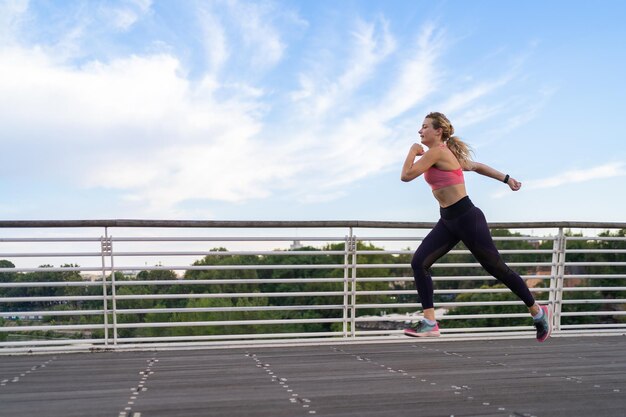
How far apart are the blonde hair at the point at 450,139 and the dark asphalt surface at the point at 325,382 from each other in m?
1.40

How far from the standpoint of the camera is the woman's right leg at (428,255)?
4520 mm

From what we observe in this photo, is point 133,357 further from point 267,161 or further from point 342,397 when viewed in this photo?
point 267,161

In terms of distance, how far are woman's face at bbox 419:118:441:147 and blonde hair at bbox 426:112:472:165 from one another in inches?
1.0

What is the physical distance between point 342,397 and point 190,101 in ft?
46.5

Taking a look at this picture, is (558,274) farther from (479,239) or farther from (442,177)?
(442,177)

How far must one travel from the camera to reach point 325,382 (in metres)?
3.78

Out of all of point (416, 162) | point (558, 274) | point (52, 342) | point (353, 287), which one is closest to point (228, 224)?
point (353, 287)

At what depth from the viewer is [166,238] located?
538 cm

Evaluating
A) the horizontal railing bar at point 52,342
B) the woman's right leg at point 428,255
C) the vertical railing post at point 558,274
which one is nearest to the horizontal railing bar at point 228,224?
the vertical railing post at point 558,274

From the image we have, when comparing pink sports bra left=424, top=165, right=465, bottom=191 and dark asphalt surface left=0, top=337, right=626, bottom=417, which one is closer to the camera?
dark asphalt surface left=0, top=337, right=626, bottom=417

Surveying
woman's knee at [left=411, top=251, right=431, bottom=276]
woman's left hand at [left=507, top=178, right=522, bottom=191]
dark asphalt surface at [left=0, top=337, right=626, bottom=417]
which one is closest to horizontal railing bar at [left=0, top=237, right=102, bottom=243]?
dark asphalt surface at [left=0, top=337, right=626, bottom=417]

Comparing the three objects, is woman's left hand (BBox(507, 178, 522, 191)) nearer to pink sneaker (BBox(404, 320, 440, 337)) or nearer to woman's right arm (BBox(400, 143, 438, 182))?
woman's right arm (BBox(400, 143, 438, 182))

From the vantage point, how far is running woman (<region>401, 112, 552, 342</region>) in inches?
171

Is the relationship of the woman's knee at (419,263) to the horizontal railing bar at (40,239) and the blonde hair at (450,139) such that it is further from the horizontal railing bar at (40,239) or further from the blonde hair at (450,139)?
the horizontal railing bar at (40,239)
